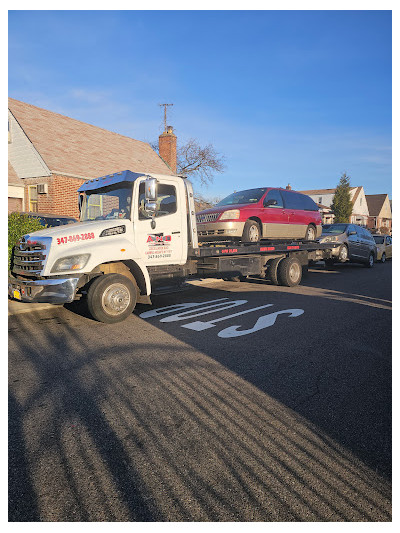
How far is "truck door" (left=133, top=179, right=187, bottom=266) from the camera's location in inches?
263

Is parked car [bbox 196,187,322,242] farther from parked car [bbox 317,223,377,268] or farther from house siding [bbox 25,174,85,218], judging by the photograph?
house siding [bbox 25,174,85,218]

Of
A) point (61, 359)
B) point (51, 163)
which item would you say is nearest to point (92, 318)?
point (61, 359)

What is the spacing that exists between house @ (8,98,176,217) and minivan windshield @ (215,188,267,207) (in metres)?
9.50

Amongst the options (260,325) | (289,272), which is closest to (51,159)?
(289,272)

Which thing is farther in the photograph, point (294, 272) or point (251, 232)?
point (294, 272)

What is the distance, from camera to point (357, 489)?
2.25m

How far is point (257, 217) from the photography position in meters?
9.45

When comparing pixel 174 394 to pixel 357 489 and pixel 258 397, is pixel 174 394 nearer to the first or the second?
pixel 258 397

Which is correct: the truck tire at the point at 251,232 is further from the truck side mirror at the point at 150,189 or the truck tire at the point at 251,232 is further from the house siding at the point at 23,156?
the house siding at the point at 23,156

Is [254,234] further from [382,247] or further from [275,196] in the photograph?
[382,247]

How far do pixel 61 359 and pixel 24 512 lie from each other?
100 inches

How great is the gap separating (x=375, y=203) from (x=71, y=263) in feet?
234

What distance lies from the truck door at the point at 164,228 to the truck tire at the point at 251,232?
7.39 feet

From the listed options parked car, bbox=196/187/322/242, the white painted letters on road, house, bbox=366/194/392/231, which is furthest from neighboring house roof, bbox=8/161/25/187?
house, bbox=366/194/392/231
